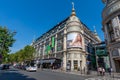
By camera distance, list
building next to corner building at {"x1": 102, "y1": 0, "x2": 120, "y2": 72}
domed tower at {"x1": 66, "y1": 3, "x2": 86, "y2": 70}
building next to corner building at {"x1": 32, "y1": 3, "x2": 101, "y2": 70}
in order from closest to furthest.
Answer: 1. building next to corner building at {"x1": 102, "y1": 0, "x2": 120, "y2": 72}
2. domed tower at {"x1": 66, "y1": 3, "x2": 86, "y2": 70}
3. building next to corner building at {"x1": 32, "y1": 3, "x2": 101, "y2": 70}

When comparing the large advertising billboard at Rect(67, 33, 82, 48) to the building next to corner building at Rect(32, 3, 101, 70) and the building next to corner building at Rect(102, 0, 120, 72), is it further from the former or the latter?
the building next to corner building at Rect(102, 0, 120, 72)

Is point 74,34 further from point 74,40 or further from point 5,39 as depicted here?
point 5,39

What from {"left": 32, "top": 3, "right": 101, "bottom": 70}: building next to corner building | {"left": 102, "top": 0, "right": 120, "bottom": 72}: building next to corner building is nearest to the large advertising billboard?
{"left": 32, "top": 3, "right": 101, "bottom": 70}: building next to corner building

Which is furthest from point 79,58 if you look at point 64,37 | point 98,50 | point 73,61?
point 98,50

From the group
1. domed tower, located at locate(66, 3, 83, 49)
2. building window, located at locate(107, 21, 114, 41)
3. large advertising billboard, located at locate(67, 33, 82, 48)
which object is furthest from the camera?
domed tower, located at locate(66, 3, 83, 49)

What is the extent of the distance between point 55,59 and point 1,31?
25.2m

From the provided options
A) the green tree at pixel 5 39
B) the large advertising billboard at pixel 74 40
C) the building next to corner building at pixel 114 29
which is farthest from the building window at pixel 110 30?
the green tree at pixel 5 39

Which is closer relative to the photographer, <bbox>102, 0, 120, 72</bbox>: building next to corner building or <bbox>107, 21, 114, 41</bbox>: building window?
<bbox>102, 0, 120, 72</bbox>: building next to corner building

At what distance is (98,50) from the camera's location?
62375 millimetres

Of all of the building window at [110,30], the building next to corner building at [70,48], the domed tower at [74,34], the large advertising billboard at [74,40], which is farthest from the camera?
the domed tower at [74,34]

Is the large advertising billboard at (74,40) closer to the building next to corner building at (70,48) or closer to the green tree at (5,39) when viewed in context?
the building next to corner building at (70,48)

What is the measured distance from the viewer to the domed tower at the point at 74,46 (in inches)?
1871

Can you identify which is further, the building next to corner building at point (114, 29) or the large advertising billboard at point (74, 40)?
the large advertising billboard at point (74, 40)

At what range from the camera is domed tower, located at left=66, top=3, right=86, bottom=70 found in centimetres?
4753
